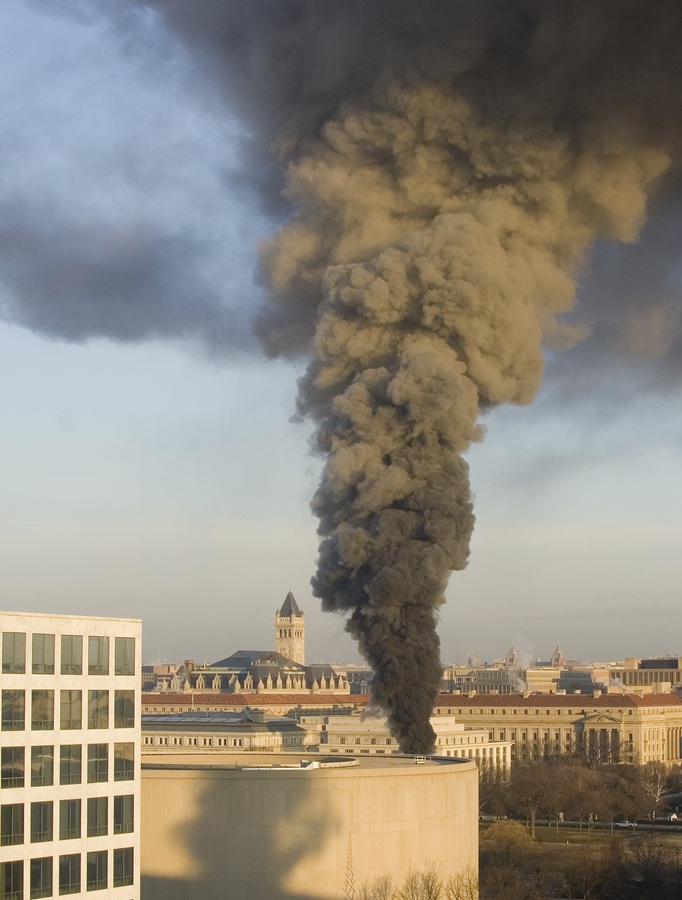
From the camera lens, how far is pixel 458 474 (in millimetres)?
49875

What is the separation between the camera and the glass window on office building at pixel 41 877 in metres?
31.4

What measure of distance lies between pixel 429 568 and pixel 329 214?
36.4 feet

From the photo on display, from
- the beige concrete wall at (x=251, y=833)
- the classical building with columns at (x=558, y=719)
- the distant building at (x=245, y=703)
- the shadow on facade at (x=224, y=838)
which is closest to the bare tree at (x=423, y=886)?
the beige concrete wall at (x=251, y=833)

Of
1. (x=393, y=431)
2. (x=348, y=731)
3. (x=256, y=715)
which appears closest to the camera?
(x=393, y=431)

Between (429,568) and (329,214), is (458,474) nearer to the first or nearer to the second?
(429,568)

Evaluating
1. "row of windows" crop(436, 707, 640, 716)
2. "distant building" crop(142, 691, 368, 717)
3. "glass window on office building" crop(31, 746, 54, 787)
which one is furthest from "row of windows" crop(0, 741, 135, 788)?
"row of windows" crop(436, 707, 640, 716)

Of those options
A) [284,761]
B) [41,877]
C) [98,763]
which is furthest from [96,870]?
[284,761]

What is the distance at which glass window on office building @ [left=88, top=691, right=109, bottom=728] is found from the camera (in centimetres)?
3331

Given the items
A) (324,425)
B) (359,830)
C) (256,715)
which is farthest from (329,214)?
(256,715)

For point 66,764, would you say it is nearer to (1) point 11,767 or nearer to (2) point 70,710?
(2) point 70,710

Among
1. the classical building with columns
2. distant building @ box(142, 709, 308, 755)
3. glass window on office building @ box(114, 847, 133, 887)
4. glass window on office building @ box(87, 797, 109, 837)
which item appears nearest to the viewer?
glass window on office building @ box(87, 797, 109, 837)

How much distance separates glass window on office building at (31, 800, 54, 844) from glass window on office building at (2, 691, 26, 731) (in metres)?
1.52

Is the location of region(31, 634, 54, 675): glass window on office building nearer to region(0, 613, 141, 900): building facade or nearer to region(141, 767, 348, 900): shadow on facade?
region(0, 613, 141, 900): building facade

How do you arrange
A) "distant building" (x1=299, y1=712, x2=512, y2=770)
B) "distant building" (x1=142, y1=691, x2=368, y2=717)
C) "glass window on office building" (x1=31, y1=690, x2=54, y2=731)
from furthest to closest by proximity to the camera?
"distant building" (x1=142, y1=691, x2=368, y2=717)
"distant building" (x1=299, y1=712, x2=512, y2=770)
"glass window on office building" (x1=31, y1=690, x2=54, y2=731)
